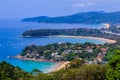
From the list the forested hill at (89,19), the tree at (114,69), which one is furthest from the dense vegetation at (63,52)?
the forested hill at (89,19)

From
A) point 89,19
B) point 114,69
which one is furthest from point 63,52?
point 89,19

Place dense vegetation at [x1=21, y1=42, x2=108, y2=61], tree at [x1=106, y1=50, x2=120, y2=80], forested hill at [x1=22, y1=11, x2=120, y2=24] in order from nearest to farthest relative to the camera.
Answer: tree at [x1=106, y1=50, x2=120, y2=80] → dense vegetation at [x1=21, y1=42, x2=108, y2=61] → forested hill at [x1=22, y1=11, x2=120, y2=24]

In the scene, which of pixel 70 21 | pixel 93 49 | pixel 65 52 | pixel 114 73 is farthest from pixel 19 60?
pixel 70 21

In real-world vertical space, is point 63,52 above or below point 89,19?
below

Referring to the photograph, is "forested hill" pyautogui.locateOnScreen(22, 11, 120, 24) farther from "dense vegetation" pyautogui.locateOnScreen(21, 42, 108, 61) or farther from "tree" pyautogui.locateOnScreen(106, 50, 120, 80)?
"tree" pyautogui.locateOnScreen(106, 50, 120, 80)

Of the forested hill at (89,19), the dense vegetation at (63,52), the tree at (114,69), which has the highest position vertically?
the tree at (114,69)

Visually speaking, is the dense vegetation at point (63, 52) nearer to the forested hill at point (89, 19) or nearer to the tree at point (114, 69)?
the tree at point (114, 69)

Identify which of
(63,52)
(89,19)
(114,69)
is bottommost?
(63,52)

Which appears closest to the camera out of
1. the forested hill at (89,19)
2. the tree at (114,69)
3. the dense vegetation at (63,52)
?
the tree at (114,69)

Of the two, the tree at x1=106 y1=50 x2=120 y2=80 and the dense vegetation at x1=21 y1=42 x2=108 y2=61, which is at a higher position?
the tree at x1=106 y1=50 x2=120 y2=80

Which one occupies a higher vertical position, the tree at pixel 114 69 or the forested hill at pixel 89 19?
the tree at pixel 114 69

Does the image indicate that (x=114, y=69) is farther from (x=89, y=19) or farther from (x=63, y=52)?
(x=89, y=19)

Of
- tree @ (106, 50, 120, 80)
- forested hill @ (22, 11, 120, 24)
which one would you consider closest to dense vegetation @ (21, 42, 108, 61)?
tree @ (106, 50, 120, 80)
